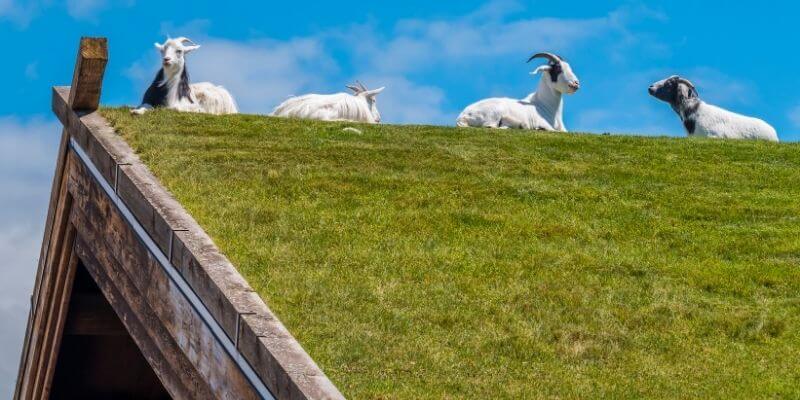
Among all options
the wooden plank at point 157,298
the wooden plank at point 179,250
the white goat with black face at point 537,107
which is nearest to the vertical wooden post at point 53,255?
the wooden plank at point 179,250

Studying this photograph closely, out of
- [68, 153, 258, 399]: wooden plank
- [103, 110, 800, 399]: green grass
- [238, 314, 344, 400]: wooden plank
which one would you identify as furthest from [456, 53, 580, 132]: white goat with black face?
[238, 314, 344, 400]: wooden plank

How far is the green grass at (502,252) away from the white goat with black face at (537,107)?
1.95 m

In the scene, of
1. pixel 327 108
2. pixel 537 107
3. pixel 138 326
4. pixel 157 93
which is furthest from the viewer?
pixel 537 107

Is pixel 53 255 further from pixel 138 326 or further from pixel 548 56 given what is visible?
pixel 548 56

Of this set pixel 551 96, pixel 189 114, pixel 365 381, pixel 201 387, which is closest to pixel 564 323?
pixel 365 381

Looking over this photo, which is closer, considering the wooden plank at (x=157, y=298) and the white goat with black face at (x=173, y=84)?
the wooden plank at (x=157, y=298)

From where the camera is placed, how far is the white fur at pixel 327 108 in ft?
64.6

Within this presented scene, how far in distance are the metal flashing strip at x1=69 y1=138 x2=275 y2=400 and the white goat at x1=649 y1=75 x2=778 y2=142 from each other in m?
12.0

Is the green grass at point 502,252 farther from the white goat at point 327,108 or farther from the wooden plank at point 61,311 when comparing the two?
the wooden plank at point 61,311

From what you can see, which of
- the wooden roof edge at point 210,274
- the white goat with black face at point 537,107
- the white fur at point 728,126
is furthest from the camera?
the white fur at point 728,126

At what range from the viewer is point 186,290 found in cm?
1102

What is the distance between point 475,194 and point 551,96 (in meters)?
6.98

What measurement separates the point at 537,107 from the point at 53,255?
8963 mm

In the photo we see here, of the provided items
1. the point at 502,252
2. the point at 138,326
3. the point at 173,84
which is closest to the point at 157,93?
the point at 173,84
